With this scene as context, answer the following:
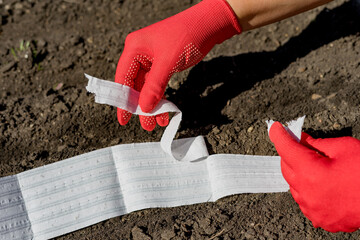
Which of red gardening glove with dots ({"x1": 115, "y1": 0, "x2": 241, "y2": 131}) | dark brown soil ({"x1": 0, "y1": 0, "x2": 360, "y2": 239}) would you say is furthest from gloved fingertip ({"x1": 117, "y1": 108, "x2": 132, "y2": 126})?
dark brown soil ({"x1": 0, "y1": 0, "x2": 360, "y2": 239})

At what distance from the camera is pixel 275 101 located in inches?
79.5

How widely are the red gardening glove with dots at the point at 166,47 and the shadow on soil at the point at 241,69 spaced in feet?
0.88

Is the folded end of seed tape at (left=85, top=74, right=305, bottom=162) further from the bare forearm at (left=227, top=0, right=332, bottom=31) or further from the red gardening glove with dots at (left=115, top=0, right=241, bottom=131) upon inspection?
the bare forearm at (left=227, top=0, right=332, bottom=31)

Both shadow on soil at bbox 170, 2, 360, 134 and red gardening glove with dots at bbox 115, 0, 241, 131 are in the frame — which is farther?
shadow on soil at bbox 170, 2, 360, 134

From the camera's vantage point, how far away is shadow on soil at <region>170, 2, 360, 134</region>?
2.01m

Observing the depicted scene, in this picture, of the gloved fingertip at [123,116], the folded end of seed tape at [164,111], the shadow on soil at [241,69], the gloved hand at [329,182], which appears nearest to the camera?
the gloved hand at [329,182]

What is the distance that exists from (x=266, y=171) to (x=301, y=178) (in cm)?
32

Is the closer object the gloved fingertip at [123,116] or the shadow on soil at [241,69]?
the gloved fingertip at [123,116]

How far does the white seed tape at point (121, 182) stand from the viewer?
1679 millimetres

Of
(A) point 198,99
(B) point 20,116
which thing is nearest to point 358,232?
(A) point 198,99

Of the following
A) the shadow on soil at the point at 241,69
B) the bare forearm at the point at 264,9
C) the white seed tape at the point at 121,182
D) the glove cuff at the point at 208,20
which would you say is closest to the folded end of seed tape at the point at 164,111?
the white seed tape at the point at 121,182

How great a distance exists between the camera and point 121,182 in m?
1.76

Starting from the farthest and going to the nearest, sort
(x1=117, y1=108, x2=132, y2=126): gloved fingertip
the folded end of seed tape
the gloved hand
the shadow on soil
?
the shadow on soil
(x1=117, y1=108, x2=132, y2=126): gloved fingertip
the folded end of seed tape
the gloved hand

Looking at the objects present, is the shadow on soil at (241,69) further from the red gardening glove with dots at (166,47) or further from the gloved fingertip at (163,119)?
the red gardening glove with dots at (166,47)
